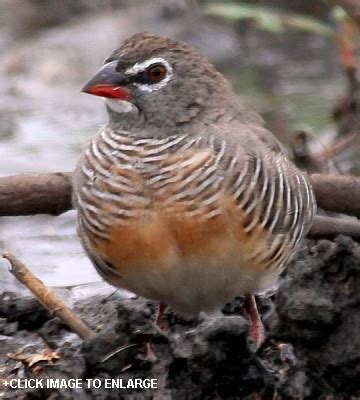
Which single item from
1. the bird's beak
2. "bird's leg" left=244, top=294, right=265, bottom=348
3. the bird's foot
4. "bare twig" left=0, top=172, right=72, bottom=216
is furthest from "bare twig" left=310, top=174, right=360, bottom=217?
the bird's beak

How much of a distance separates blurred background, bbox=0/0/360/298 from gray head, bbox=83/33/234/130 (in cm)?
183

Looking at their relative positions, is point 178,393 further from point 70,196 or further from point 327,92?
point 327,92

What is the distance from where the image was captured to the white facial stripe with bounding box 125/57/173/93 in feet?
16.7

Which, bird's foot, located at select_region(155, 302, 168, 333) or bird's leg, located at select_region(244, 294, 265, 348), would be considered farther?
bird's foot, located at select_region(155, 302, 168, 333)

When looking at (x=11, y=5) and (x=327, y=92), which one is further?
(x=11, y=5)

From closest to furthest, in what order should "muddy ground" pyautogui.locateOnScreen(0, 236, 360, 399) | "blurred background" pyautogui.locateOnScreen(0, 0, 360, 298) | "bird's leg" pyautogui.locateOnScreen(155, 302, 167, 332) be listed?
"muddy ground" pyautogui.locateOnScreen(0, 236, 360, 399) → "bird's leg" pyautogui.locateOnScreen(155, 302, 167, 332) → "blurred background" pyautogui.locateOnScreen(0, 0, 360, 298)

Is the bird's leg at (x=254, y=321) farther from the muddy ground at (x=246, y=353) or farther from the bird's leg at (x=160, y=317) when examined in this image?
the bird's leg at (x=160, y=317)

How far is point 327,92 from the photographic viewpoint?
1099cm

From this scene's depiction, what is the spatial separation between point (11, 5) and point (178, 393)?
9.55 meters

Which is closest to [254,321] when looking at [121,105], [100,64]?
[121,105]

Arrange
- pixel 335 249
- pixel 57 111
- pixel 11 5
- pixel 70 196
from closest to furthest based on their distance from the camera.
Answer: pixel 335 249 < pixel 70 196 < pixel 57 111 < pixel 11 5

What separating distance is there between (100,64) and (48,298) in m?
6.69

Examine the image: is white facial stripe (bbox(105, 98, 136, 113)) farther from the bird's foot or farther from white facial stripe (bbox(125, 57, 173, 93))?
the bird's foot

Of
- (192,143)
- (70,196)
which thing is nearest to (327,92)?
(70,196)
